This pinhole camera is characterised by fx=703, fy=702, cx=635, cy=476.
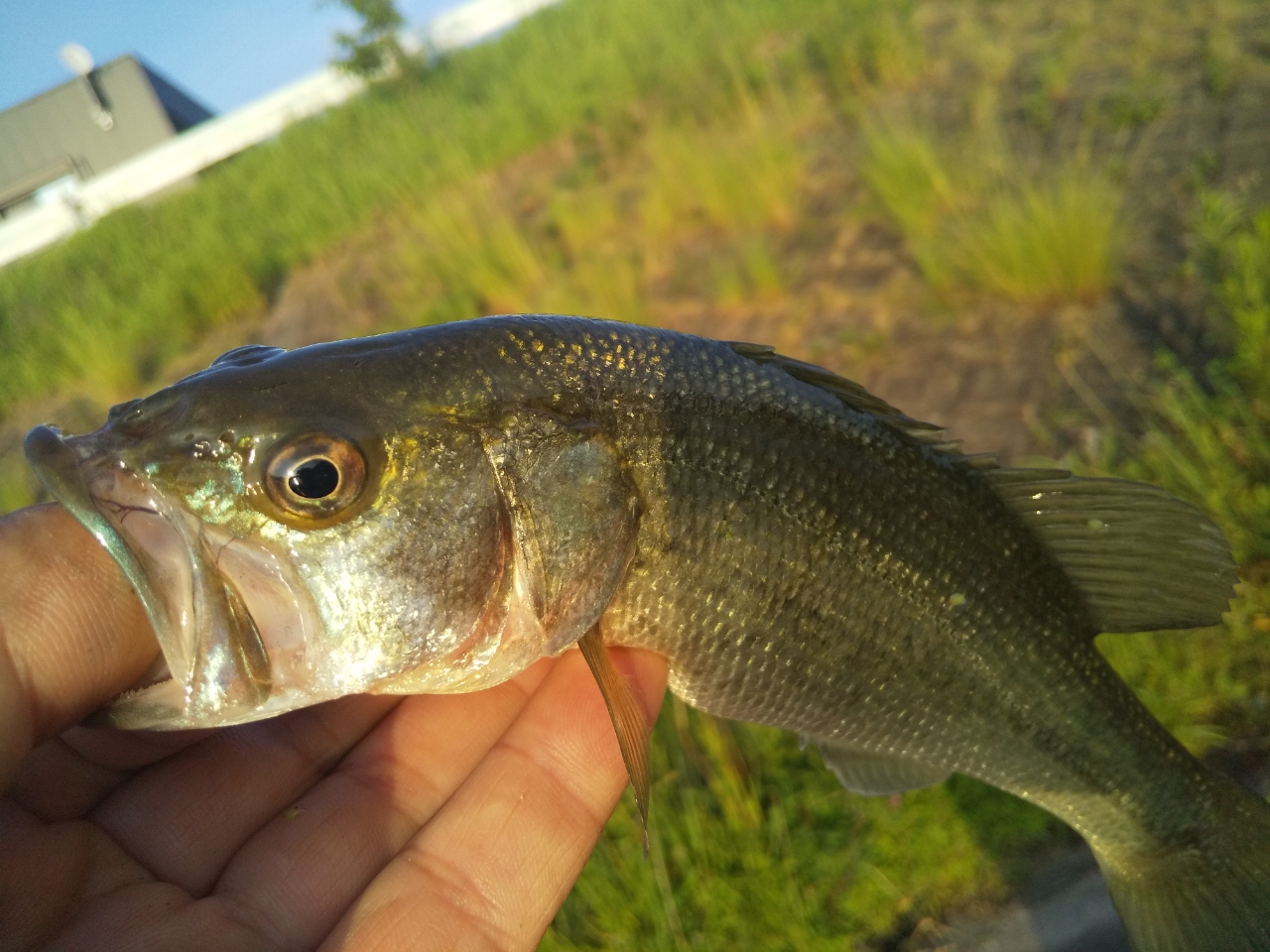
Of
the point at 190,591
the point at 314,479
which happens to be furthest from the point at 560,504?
the point at 190,591

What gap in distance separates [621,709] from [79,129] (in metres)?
41.8

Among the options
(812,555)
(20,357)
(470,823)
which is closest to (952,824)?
(812,555)

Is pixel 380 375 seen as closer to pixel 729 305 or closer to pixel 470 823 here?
pixel 470 823

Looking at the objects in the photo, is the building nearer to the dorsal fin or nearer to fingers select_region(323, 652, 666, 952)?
fingers select_region(323, 652, 666, 952)

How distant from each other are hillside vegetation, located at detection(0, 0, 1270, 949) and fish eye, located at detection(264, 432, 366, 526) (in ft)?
6.82

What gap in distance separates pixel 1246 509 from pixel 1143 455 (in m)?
0.56

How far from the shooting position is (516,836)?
1.89 metres

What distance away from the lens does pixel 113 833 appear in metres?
1.76

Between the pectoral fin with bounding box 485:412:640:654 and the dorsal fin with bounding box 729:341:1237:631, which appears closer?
the pectoral fin with bounding box 485:412:640:654

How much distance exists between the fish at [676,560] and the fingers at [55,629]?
9 cm

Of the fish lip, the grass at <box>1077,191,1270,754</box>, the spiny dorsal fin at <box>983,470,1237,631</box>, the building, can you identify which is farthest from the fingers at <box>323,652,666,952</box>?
the building

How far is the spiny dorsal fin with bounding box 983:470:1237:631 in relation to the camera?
73.5 inches

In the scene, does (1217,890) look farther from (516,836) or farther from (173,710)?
(173,710)

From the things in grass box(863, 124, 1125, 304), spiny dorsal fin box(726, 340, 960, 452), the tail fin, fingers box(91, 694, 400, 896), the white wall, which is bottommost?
the tail fin
